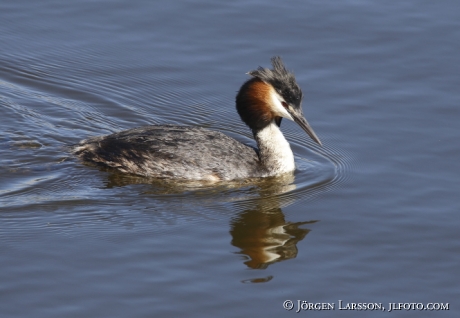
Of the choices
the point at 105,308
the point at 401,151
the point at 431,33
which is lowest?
the point at 105,308

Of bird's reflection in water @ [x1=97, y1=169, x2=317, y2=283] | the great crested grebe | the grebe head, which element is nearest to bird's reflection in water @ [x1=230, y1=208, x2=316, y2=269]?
bird's reflection in water @ [x1=97, y1=169, x2=317, y2=283]

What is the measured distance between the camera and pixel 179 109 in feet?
43.0

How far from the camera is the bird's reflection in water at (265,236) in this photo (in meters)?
9.26

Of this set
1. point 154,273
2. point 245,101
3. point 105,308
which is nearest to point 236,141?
point 245,101

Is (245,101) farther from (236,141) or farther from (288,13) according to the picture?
(288,13)

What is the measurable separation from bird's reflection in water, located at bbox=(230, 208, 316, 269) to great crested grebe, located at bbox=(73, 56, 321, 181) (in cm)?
109

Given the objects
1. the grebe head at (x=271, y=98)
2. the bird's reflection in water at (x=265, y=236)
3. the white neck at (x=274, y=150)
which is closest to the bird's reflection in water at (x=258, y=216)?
the bird's reflection in water at (x=265, y=236)

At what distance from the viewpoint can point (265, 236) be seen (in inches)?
387

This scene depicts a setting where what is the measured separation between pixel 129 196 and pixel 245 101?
198cm

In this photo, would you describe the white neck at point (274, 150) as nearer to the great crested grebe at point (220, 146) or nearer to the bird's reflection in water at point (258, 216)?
the great crested grebe at point (220, 146)

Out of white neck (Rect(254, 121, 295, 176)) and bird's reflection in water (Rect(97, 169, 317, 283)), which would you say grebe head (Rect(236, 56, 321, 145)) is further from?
bird's reflection in water (Rect(97, 169, 317, 283))

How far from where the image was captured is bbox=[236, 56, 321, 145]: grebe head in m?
11.2

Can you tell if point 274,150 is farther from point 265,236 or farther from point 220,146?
point 265,236

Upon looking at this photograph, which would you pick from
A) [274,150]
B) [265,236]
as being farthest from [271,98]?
[265,236]
